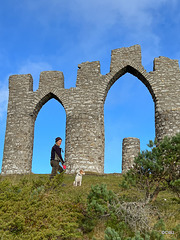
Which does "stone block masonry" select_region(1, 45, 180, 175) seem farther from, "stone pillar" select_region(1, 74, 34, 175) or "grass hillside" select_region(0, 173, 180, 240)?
"grass hillside" select_region(0, 173, 180, 240)

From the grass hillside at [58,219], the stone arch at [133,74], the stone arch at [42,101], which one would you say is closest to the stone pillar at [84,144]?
the stone arch at [133,74]

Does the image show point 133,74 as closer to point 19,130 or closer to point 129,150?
point 129,150

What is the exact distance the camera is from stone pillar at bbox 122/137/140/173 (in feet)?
52.9

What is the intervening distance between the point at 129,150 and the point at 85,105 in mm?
3700

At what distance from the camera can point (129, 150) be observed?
16.3 metres

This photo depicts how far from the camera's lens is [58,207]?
6.28m

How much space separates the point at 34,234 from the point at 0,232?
609 mm

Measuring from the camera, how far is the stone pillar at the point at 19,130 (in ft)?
55.9

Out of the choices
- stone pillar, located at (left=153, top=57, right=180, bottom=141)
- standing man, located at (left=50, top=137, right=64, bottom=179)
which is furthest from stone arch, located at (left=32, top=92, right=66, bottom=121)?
standing man, located at (left=50, top=137, right=64, bottom=179)

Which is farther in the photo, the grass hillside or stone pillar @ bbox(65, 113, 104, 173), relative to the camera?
stone pillar @ bbox(65, 113, 104, 173)

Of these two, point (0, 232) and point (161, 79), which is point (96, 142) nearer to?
point (161, 79)

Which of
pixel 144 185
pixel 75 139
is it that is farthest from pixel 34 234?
pixel 75 139

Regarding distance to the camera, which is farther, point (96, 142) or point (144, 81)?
point (144, 81)

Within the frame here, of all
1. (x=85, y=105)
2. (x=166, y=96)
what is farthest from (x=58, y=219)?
(x=166, y=96)
